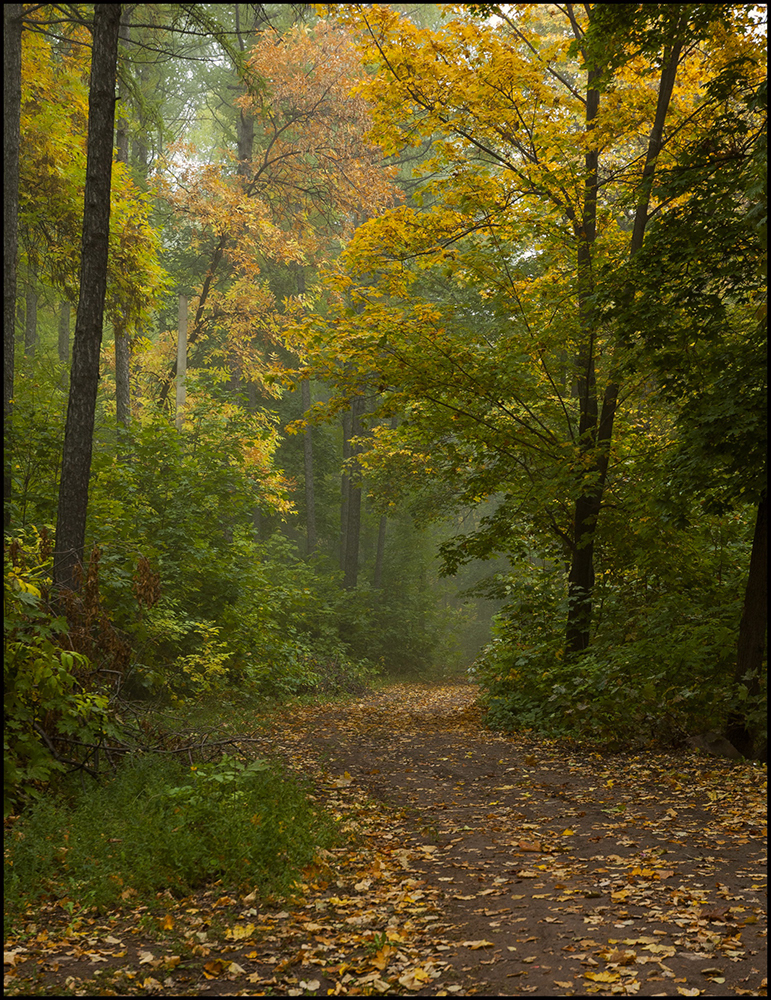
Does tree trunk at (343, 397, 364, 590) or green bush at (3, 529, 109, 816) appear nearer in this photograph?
green bush at (3, 529, 109, 816)

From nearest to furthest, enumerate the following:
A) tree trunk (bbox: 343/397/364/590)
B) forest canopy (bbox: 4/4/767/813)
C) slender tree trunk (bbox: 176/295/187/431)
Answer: forest canopy (bbox: 4/4/767/813) → slender tree trunk (bbox: 176/295/187/431) → tree trunk (bbox: 343/397/364/590)

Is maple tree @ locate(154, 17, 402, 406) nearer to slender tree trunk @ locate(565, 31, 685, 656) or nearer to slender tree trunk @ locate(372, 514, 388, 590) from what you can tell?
slender tree trunk @ locate(372, 514, 388, 590)

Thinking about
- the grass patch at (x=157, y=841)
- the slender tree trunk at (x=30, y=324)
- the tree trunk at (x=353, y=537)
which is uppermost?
the slender tree trunk at (x=30, y=324)

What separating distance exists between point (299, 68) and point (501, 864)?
811 inches

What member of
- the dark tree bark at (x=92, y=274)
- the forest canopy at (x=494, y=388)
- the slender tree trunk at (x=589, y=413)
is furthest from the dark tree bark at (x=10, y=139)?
the slender tree trunk at (x=589, y=413)

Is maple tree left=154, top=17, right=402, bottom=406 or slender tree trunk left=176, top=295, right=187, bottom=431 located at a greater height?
maple tree left=154, top=17, right=402, bottom=406

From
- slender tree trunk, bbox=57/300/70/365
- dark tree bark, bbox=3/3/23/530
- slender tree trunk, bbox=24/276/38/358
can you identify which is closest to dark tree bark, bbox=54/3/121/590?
dark tree bark, bbox=3/3/23/530

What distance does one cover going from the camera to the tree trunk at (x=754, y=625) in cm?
709

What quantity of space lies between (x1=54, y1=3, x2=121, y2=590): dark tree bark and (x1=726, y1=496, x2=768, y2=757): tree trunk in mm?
6677

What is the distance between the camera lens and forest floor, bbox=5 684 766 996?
3.75 m

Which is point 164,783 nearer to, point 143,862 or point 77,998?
point 143,862

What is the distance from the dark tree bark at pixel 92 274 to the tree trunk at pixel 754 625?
6677 millimetres

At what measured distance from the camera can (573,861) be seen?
5.32m

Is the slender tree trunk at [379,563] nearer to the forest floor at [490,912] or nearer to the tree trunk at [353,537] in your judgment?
the tree trunk at [353,537]
